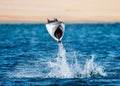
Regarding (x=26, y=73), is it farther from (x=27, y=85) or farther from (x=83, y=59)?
(x=83, y=59)

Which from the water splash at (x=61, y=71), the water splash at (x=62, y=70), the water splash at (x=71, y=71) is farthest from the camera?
the water splash at (x=61, y=71)

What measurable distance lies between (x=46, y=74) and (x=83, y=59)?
10248 mm

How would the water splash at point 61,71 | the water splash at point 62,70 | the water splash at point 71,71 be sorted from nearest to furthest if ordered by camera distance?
the water splash at point 62,70
the water splash at point 71,71
the water splash at point 61,71

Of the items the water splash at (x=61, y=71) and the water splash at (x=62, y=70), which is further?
the water splash at (x=61, y=71)

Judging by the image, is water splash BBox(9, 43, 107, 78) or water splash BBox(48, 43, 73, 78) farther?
water splash BBox(9, 43, 107, 78)

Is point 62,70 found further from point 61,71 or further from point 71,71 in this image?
point 71,71

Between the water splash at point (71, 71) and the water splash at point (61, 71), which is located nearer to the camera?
the water splash at point (71, 71)

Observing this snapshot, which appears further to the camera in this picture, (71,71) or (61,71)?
(71,71)

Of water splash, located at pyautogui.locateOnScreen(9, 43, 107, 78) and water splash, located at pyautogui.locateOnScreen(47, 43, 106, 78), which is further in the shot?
water splash, located at pyautogui.locateOnScreen(9, 43, 107, 78)

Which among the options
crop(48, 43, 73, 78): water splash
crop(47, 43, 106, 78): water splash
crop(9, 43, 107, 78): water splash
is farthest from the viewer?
crop(9, 43, 107, 78): water splash

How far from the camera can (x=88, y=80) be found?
1432 inches

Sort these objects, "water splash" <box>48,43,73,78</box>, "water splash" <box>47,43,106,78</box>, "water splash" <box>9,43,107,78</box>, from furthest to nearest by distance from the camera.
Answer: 1. "water splash" <box>9,43,107,78</box>
2. "water splash" <box>47,43,106,78</box>
3. "water splash" <box>48,43,73,78</box>

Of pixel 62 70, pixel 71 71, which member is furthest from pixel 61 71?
pixel 71 71

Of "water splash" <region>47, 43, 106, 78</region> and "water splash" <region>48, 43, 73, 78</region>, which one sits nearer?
"water splash" <region>48, 43, 73, 78</region>
